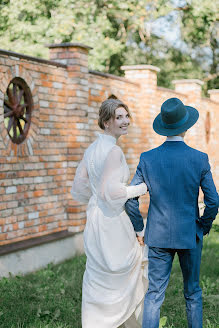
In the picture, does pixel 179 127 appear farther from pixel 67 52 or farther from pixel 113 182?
pixel 67 52

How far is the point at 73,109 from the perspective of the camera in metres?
8.09

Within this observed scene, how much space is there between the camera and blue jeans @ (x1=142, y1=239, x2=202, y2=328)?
13.3ft

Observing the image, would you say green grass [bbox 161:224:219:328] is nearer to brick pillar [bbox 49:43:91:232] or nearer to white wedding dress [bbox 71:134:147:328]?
white wedding dress [bbox 71:134:147:328]

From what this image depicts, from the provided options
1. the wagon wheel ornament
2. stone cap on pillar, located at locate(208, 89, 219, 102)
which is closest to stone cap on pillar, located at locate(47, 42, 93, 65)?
the wagon wheel ornament

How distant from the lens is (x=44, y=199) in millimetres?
7621

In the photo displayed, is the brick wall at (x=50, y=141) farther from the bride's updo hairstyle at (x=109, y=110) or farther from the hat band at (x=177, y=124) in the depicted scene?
the hat band at (x=177, y=124)

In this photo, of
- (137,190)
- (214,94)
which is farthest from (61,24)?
(137,190)

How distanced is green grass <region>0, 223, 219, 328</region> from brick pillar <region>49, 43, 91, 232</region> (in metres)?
0.85

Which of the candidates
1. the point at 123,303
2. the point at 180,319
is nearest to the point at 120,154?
the point at 123,303

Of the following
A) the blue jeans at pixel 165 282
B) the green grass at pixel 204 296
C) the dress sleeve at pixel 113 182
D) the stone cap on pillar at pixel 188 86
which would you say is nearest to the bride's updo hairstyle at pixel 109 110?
the dress sleeve at pixel 113 182

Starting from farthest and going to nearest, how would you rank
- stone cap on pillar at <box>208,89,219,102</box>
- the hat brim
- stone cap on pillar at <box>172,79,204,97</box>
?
stone cap on pillar at <box>208,89,219,102</box> → stone cap on pillar at <box>172,79,204,97</box> → the hat brim

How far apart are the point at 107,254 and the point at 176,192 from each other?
2.73 ft

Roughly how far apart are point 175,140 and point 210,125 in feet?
39.2

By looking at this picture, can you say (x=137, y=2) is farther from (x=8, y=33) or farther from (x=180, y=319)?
(x=180, y=319)
